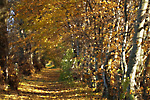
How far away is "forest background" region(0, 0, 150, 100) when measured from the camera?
770 centimetres

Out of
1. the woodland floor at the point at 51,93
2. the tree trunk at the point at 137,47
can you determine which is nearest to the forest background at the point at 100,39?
the tree trunk at the point at 137,47

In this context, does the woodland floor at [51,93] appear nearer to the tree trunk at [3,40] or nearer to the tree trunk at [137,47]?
the tree trunk at [3,40]

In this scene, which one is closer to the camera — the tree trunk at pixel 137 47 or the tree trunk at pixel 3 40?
the tree trunk at pixel 137 47

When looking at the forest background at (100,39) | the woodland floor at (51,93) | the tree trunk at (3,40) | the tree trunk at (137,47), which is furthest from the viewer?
the tree trunk at (3,40)

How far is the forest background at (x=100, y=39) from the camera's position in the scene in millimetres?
7699

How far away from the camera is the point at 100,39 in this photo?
1305cm

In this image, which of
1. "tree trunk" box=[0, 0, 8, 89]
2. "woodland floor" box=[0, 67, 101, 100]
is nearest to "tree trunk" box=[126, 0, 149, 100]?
"woodland floor" box=[0, 67, 101, 100]

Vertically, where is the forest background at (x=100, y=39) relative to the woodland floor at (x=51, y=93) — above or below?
above

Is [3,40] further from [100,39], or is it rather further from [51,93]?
[100,39]

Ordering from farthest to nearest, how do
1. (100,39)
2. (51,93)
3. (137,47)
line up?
(51,93)
(100,39)
(137,47)

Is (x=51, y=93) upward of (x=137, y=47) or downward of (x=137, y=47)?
downward

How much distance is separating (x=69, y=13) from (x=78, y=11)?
1.93 meters

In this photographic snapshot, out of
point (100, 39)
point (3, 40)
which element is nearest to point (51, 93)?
point (3, 40)

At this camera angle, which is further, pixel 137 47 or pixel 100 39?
pixel 100 39
